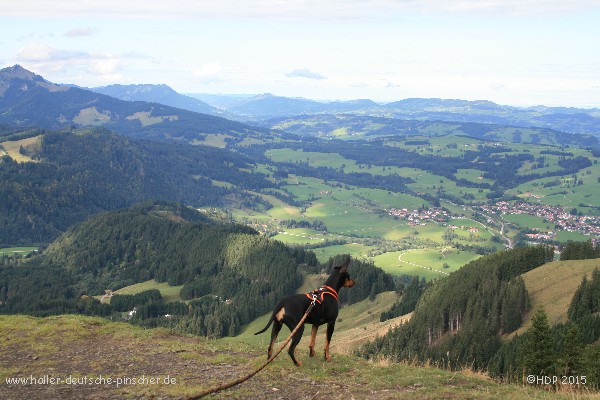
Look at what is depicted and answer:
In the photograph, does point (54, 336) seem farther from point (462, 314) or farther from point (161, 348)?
point (462, 314)

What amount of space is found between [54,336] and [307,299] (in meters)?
19.0

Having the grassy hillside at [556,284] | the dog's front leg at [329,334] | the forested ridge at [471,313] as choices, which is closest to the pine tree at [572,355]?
the dog's front leg at [329,334]

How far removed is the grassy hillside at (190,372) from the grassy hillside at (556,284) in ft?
268

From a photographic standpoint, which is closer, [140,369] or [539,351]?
[140,369]

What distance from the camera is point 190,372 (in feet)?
83.0

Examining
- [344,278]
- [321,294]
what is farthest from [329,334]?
[344,278]

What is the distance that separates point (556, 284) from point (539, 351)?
72.7m

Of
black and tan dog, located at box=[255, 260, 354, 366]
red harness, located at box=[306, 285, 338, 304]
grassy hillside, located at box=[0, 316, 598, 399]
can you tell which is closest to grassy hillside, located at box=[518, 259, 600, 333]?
grassy hillside, located at box=[0, 316, 598, 399]

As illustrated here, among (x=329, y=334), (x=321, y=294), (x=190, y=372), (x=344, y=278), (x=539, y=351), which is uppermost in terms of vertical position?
(x=344, y=278)

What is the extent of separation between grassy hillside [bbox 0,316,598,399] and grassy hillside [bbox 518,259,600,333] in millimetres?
81547

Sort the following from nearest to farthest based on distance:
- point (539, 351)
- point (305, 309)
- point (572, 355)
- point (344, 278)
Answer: point (305, 309) < point (344, 278) < point (539, 351) < point (572, 355)

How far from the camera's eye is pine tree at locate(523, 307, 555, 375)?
152ft

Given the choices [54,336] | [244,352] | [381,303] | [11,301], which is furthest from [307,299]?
[11,301]

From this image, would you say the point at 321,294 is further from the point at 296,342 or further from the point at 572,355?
the point at 572,355
